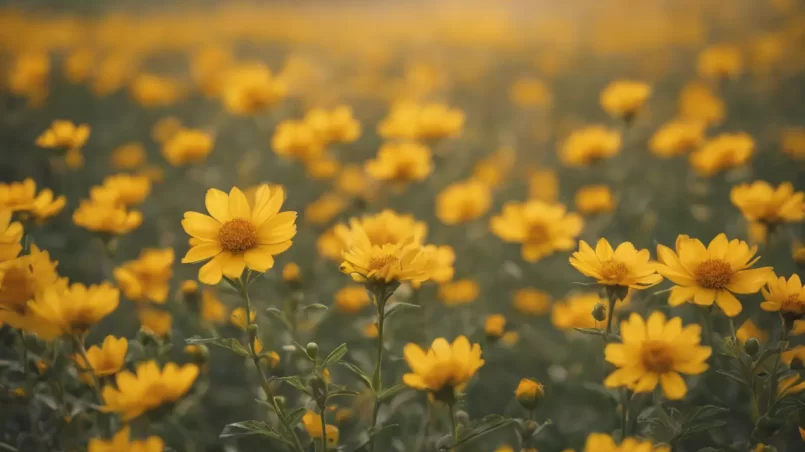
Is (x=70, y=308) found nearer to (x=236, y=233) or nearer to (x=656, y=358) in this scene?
(x=236, y=233)

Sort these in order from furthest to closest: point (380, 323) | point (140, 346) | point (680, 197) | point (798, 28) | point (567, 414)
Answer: point (798, 28) → point (680, 197) → point (567, 414) → point (140, 346) → point (380, 323)

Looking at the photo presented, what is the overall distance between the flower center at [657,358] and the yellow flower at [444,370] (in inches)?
12.5

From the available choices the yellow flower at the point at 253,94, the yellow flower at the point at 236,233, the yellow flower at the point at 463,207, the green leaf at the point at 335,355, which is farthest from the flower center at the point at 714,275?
the yellow flower at the point at 253,94

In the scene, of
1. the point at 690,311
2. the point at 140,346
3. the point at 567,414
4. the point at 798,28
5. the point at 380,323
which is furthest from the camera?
the point at 798,28

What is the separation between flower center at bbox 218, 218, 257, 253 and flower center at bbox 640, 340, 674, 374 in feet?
2.75

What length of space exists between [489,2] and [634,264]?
25.8 ft

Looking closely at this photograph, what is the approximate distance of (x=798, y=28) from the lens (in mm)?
3973

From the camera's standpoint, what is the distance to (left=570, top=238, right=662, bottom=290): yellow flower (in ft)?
4.00

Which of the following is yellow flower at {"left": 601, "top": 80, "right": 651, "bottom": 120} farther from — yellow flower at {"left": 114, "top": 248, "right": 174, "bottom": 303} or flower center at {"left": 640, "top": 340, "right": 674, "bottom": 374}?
yellow flower at {"left": 114, "top": 248, "right": 174, "bottom": 303}

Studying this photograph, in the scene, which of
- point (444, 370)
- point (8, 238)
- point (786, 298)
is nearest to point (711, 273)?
point (786, 298)

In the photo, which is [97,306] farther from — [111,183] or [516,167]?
[516,167]

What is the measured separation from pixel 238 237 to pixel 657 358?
2.92ft

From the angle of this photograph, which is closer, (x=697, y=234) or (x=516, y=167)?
(x=697, y=234)

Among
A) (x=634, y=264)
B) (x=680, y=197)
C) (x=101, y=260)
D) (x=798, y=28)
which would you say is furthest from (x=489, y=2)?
(x=634, y=264)
